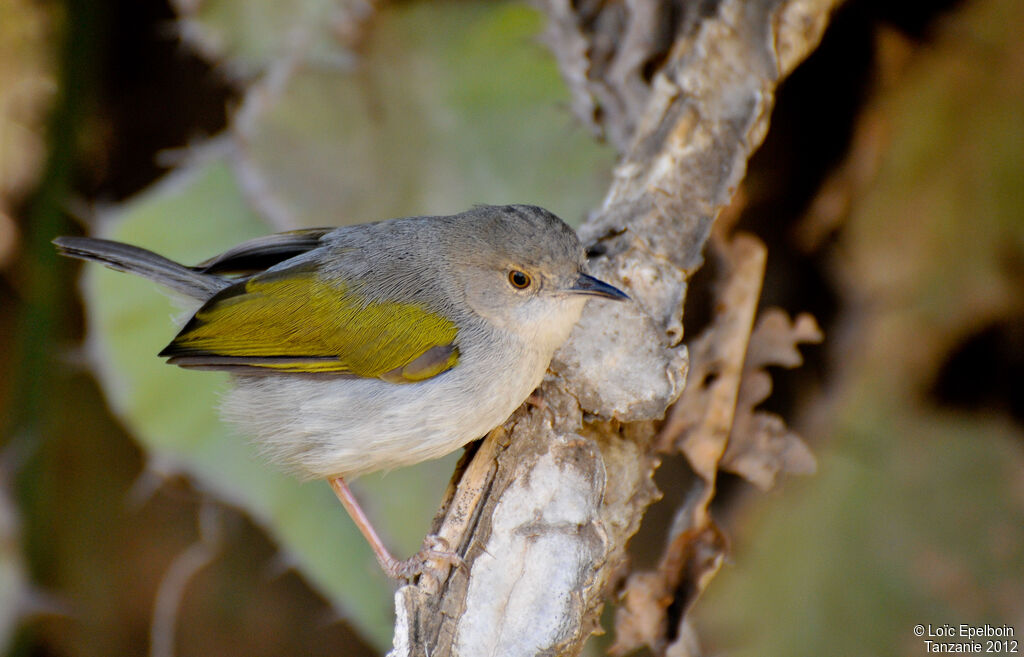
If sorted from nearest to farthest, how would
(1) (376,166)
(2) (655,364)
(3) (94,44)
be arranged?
1. (2) (655,364)
2. (1) (376,166)
3. (3) (94,44)

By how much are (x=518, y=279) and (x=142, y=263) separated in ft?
3.31

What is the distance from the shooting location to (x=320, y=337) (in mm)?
2176

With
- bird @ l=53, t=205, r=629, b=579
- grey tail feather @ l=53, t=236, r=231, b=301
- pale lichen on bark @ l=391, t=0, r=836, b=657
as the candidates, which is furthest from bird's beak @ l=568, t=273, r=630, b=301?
grey tail feather @ l=53, t=236, r=231, b=301

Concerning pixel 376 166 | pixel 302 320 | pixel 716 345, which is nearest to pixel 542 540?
pixel 716 345

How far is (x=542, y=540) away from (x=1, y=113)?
10.2 ft

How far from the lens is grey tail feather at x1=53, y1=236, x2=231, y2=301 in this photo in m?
2.31

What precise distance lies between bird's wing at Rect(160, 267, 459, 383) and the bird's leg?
40 cm

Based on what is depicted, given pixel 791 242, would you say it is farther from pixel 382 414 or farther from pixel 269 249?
pixel 269 249

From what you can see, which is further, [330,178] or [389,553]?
[330,178]

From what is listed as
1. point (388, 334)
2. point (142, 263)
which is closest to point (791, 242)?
point (388, 334)

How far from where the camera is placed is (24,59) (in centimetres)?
356

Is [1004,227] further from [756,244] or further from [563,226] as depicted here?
[563,226]

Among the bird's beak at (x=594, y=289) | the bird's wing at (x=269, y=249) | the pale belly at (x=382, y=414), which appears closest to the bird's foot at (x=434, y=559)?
the pale belly at (x=382, y=414)

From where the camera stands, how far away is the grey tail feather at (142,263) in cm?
231
